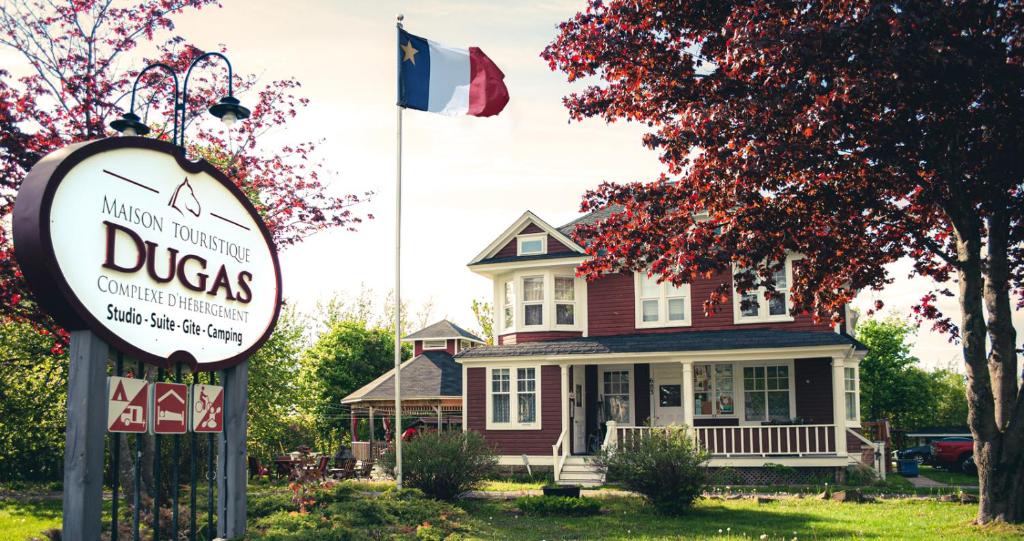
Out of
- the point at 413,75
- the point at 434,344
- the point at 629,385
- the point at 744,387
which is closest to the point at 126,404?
the point at 413,75

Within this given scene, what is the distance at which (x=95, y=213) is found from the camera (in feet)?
23.0

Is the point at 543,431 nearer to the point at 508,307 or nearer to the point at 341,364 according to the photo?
the point at 508,307

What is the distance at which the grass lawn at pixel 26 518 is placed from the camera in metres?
12.7

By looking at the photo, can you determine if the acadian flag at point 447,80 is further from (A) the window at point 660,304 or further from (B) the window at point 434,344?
(B) the window at point 434,344

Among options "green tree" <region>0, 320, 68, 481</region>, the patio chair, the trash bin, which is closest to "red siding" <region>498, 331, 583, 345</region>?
the patio chair

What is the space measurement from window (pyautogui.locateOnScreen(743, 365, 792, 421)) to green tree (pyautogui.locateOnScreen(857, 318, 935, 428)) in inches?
790

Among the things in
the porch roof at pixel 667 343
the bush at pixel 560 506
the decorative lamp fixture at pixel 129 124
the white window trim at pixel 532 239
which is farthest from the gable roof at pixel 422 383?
the decorative lamp fixture at pixel 129 124

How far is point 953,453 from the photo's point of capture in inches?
1058

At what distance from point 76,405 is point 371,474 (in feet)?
66.9

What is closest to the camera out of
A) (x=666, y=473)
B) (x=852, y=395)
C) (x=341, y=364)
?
(x=666, y=473)

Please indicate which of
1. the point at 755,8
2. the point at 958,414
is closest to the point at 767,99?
the point at 755,8

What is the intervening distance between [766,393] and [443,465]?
11898 millimetres

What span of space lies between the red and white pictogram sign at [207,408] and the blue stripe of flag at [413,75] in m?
8.87

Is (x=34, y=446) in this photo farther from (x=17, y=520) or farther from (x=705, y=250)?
(x=705, y=250)
